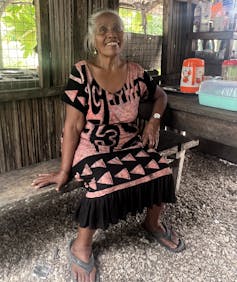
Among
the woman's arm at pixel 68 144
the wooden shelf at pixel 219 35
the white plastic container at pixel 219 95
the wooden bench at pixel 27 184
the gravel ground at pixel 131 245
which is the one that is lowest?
the gravel ground at pixel 131 245

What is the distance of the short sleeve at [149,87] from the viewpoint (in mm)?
1799

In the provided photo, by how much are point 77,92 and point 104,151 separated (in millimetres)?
360

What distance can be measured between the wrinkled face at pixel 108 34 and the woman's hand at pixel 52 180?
2.37 ft

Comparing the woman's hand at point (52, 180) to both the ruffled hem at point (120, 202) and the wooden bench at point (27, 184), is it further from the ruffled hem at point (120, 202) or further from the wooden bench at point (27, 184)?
the ruffled hem at point (120, 202)

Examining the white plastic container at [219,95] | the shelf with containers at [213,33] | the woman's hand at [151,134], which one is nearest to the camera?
the white plastic container at [219,95]

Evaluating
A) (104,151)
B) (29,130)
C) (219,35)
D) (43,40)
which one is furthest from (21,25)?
(219,35)

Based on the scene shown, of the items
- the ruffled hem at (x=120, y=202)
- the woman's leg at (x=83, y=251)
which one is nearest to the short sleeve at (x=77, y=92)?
the ruffled hem at (x=120, y=202)

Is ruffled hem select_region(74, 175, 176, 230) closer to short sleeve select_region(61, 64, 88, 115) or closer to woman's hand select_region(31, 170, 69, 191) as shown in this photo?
woman's hand select_region(31, 170, 69, 191)

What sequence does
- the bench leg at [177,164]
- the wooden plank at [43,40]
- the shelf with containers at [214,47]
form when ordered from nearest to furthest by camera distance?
1. the wooden plank at [43,40]
2. the bench leg at [177,164]
3. the shelf with containers at [214,47]

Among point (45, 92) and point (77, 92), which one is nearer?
point (77, 92)

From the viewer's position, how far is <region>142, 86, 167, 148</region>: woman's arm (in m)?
1.75

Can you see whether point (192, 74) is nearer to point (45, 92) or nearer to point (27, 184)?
point (45, 92)

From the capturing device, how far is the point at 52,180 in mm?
1631

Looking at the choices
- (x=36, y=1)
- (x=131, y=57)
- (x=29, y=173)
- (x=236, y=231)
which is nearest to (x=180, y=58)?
(x=131, y=57)
